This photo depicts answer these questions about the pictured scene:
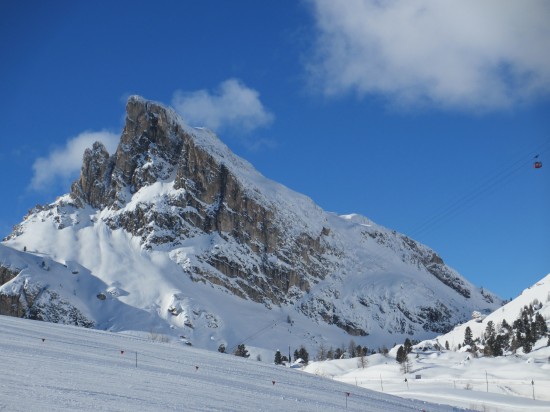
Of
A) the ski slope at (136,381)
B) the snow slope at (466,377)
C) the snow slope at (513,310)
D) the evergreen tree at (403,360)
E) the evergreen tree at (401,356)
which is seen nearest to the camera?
the ski slope at (136,381)

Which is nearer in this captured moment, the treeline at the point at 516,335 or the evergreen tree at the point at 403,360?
the evergreen tree at the point at 403,360

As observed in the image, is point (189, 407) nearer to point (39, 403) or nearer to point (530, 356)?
point (39, 403)

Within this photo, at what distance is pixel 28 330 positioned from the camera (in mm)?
35844

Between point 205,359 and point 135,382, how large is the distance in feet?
48.3

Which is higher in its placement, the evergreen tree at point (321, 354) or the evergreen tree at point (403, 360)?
the evergreen tree at point (321, 354)

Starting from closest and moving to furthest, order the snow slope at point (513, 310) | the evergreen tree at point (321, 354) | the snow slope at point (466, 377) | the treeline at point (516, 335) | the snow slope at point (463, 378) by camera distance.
→ the snow slope at point (463, 378) → the snow slope at point (466, 377) → the treeline at point (516, 335) → the evergreen tree at point (321, 354) → the snow slope at point (513, 310)

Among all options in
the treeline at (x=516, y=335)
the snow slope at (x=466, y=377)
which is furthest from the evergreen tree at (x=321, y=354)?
the treeline at (x=516, y=335)

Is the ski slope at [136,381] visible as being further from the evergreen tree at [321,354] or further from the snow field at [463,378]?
the evergreen tree at [321,354]

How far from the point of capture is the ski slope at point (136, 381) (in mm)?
17344

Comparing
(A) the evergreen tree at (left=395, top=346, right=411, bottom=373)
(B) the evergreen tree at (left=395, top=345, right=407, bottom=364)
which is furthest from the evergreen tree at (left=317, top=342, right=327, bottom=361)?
(A) the evergreen tree at (left=395, top=346, right=411, bottom=373)

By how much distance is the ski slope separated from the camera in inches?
683

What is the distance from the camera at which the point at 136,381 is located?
2241cm

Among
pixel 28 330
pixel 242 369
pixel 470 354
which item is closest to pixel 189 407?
pixel 242 369

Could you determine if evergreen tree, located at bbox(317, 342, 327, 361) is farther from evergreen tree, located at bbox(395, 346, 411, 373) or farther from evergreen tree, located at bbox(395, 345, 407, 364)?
evergreen tree, located at bbox(395, 346, 411, 373)
